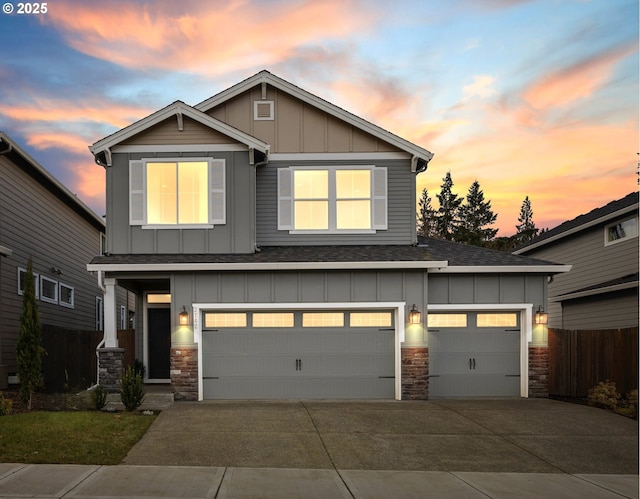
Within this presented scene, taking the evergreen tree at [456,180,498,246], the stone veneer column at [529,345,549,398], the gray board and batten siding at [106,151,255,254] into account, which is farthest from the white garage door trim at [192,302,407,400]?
the evergreen tree at [456,180,498,246]

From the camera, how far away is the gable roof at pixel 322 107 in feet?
51.5

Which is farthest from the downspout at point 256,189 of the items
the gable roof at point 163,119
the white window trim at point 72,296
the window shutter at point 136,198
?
the white window trim at point 72,296

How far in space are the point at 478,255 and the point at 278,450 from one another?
8692 millimetres

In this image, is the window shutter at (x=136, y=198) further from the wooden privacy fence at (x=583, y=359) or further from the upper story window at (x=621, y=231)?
Result: the upper story window at (x=621, y=231)

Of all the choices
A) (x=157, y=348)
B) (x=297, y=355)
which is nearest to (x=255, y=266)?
(x=297, y=355)

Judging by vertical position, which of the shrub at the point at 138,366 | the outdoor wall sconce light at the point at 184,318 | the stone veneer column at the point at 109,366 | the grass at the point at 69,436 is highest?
the outdoor wall sconce light at the point at 184,318

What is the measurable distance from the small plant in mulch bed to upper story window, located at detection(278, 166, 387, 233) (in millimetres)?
6522

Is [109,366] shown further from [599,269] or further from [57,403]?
[599,269]

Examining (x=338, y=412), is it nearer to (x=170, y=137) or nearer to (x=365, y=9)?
(x=170, y=137)

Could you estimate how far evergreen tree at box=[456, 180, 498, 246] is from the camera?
173 ft

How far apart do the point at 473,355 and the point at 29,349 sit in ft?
34.1

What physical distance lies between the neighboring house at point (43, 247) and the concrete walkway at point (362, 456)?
23.1 feet

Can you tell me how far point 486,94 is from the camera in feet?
64.6

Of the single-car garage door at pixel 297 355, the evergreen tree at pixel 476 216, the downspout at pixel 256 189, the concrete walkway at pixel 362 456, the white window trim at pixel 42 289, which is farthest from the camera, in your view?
the evergreen tree at pixel 476 216
